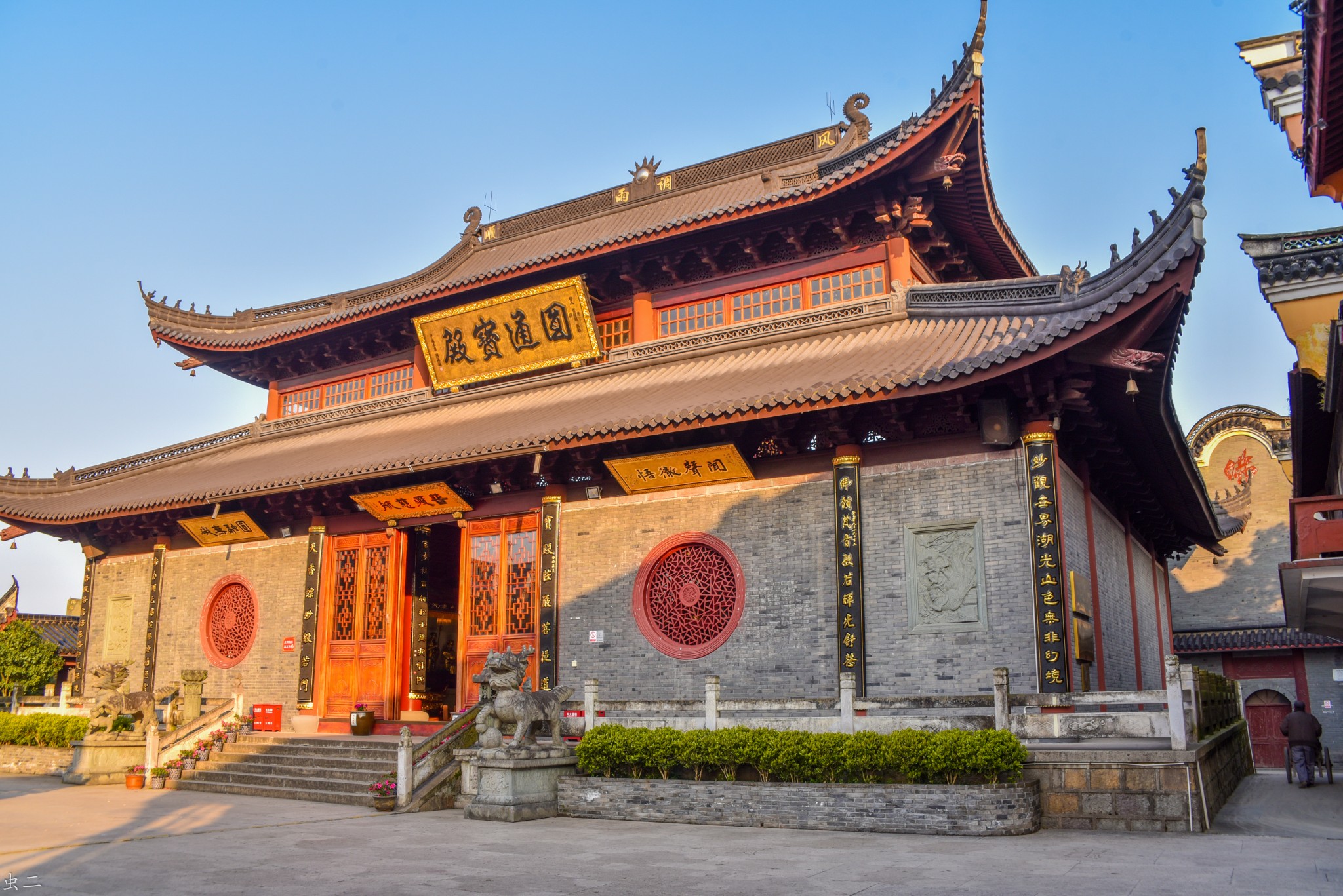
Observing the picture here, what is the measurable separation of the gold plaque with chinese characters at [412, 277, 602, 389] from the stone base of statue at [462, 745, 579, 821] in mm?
6479

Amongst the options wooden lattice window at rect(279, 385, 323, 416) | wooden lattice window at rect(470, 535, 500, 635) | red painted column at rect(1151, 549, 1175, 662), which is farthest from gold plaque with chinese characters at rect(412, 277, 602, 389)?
red painted column at rect(1151, 549, 1175, 662)

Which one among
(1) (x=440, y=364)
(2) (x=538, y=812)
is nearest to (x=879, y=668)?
(2) (x=538, y=812)

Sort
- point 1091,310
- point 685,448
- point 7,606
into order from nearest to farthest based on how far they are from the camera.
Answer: point 1091,310
point 685,448
point 7,606

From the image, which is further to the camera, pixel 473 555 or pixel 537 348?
pixel 537 348

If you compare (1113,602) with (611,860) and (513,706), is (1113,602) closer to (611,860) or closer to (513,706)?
(513,706)

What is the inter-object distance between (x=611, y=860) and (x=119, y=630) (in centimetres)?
1414

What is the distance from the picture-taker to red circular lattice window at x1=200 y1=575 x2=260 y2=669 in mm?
16094

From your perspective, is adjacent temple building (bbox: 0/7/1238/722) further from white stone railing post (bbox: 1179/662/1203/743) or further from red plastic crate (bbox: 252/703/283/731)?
white stone railing post (bbox: 1179/662/1203/743)

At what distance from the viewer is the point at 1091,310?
31.0ft

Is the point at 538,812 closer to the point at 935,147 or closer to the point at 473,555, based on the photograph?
the point at 473,555

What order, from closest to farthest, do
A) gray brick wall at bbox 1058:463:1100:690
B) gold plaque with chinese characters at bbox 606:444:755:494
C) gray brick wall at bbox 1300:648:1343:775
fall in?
gray brick wall at bbox 1058:463:1100:690 → gold plaque with chinese characters at bbox 606:444:755:494 → gray brick wall at bbox 1300:648:1343:775

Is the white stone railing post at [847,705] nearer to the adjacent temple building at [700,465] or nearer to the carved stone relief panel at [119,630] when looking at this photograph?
the adjacent temple building at [700,465]

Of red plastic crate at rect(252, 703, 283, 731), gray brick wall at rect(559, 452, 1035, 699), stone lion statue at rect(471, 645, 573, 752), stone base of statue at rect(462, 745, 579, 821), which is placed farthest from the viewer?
red plastic crate at rect(252, 703, 283, 731)

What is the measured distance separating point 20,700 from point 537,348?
11.2 meters
